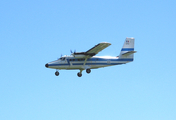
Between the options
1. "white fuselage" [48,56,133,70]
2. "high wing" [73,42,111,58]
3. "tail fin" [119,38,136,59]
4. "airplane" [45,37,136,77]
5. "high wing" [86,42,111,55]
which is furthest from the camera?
"tail fin" [119,38,136,59]

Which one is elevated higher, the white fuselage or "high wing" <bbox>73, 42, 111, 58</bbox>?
"high wing" <bbox>73, 42, 111, 58</bbox>

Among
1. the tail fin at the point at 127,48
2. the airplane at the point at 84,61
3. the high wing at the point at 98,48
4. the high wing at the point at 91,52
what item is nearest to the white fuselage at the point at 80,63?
the airplane at the point at 84,61

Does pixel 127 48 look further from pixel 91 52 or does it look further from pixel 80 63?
pixel 80 63

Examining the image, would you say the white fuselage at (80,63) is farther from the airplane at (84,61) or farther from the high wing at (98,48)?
the high wing at (98,48)

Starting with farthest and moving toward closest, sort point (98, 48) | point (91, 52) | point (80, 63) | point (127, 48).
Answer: point (127, 48), point (80, 63), point (91, 52), point (98, 48)

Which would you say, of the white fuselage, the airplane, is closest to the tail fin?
the airplane

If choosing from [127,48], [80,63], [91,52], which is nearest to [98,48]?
[91,52]

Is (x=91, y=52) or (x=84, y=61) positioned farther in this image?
(x=84, y=61)

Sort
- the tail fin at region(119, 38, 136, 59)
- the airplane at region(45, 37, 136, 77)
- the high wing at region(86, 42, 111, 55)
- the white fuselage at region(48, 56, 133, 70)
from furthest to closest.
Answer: the tail fin at region(119, 38, 136, 59) → the white fuselage at region(48, 56, 133, 70) → the airplane at region(45, 37, 136, 77) → the high wing at region(86, 42, 111, 55)

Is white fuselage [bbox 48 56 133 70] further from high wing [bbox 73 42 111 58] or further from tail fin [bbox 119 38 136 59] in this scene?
tail fin [bbox 119 38 136 59]

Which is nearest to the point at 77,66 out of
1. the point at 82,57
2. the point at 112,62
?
the point at 82,57

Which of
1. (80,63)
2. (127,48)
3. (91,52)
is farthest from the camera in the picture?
(127,48)

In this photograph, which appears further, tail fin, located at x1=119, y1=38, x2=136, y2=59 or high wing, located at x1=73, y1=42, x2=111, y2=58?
tail fin, located at x1=119, y1=38, x2=136, y2=59

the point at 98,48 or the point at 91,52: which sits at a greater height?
the point at 98,48
